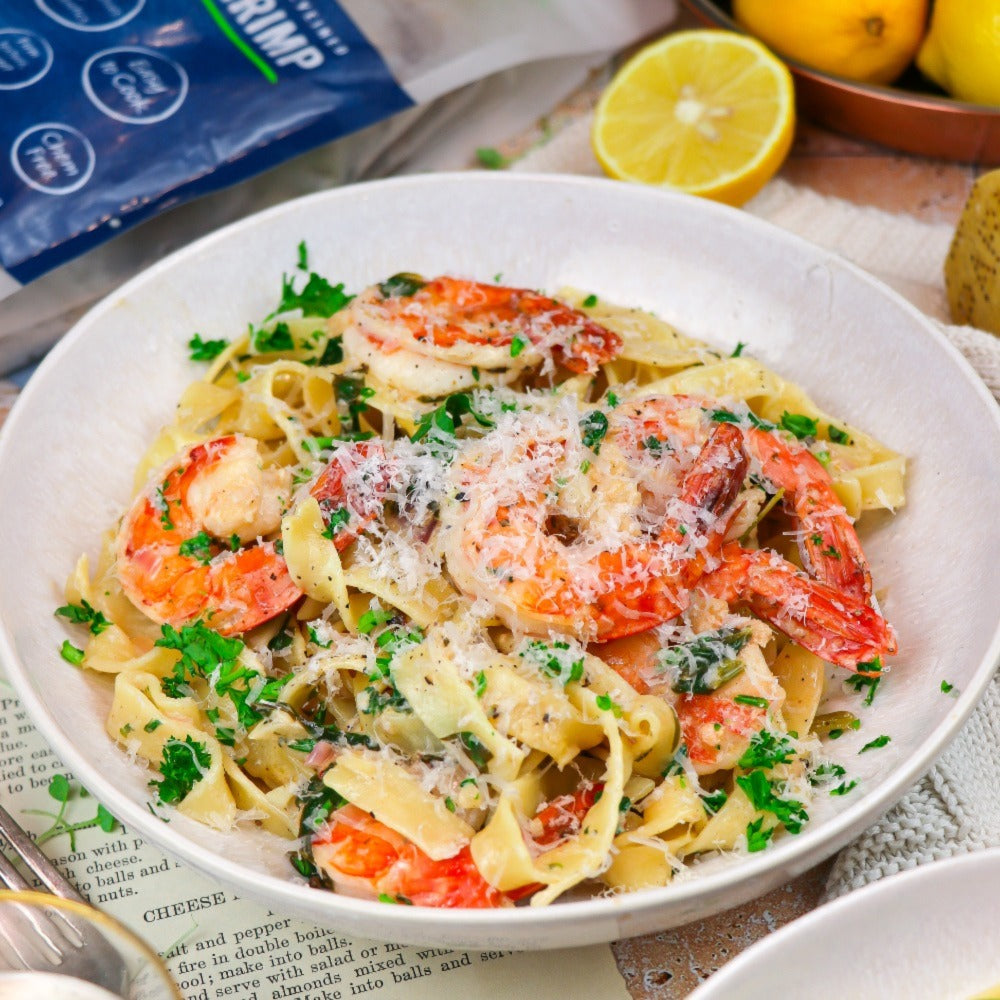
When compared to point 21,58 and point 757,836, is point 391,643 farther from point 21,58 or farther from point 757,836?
point 21,58

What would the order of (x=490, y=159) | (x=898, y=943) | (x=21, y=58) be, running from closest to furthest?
(x=898, y=943)
(x=21, y=58)
(x=490, y=159)

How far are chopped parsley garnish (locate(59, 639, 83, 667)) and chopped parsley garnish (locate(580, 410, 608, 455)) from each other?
4.40 feet

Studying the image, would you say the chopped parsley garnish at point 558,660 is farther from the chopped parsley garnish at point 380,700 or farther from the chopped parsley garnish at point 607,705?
the chopped parsley garnish at point 380,700

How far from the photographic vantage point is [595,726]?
8.15ft

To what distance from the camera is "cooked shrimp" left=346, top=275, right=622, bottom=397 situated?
122 inches

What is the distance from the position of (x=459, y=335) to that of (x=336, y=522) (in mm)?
683

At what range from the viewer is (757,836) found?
2328mm

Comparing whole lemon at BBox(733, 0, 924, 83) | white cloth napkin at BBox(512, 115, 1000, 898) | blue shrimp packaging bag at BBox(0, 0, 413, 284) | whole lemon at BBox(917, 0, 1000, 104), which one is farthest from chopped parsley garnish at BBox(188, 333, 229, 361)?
whole lemon at BBox(917, 0, 1000, 104)

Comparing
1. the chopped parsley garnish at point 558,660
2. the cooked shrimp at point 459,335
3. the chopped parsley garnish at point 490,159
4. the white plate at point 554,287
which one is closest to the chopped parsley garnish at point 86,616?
the white plate at point 554,287

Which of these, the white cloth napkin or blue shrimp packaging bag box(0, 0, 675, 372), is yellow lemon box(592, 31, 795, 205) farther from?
blue shrimp packaging bag box(0, 0, 675, 372)

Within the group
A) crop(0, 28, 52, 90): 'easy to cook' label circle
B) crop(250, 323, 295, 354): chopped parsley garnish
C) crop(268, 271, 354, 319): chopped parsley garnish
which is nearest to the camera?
crop(250, 323, 295, 354): chopped parsley garnish

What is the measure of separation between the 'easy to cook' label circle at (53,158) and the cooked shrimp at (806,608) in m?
2.75

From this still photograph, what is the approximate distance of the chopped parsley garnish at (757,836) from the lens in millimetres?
2305

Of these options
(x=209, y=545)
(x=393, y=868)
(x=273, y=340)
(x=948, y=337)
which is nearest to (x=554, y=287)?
(x=273, y=340)
